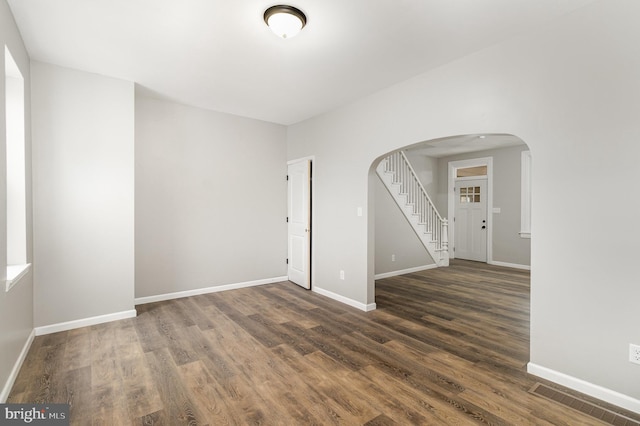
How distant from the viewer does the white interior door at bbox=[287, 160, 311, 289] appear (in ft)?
16.6

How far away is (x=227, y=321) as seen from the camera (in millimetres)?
3664

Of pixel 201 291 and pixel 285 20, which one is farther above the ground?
pixel 285 20

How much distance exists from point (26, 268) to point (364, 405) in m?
3.11

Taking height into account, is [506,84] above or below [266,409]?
above

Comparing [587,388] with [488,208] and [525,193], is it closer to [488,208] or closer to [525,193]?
[525,193]

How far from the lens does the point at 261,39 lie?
8.88 ft

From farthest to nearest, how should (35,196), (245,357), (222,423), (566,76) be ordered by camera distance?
1. (35,196)
2. (245,357)
3. (566,76)
4. (222,423)

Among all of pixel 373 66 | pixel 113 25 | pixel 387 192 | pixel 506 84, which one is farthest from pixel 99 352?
pixel 387 192

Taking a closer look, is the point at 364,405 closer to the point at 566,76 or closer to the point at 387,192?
the point at 566,76

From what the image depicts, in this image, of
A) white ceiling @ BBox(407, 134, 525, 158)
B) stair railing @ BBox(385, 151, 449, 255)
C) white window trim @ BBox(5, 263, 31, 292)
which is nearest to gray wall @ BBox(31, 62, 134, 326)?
white window trim @ BBox(5, 263, 31, 292)

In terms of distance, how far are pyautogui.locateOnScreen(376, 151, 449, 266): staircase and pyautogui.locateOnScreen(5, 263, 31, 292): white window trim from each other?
501cm

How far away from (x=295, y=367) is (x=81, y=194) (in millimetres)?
2917

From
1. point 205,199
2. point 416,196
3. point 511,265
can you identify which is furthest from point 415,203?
point 205,199

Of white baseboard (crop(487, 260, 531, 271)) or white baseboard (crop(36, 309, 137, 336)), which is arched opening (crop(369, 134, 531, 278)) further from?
white baseboard (crop(36, 309, 137, 336))
